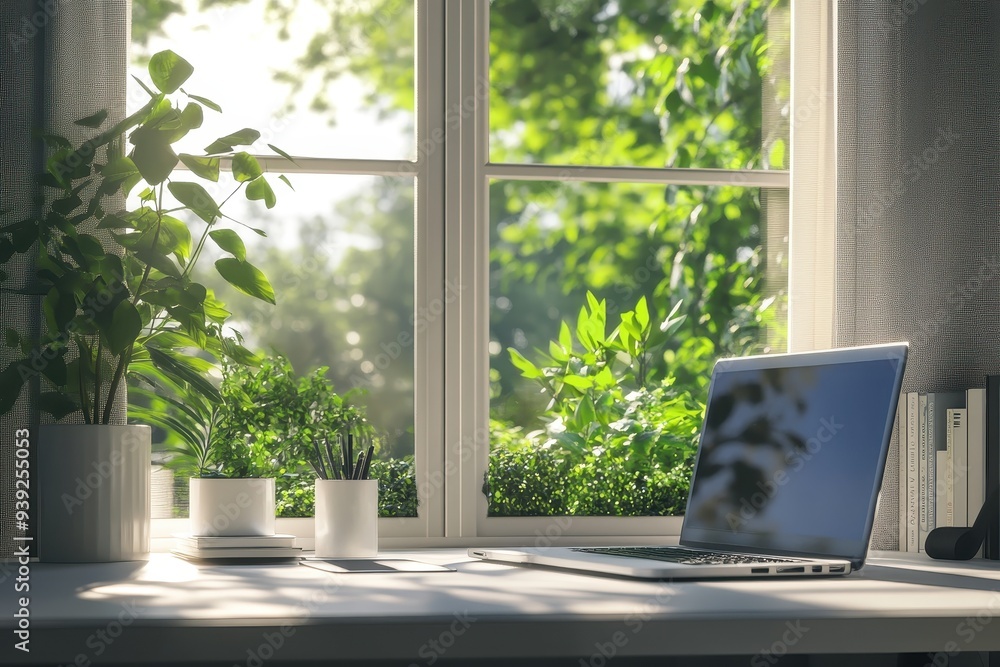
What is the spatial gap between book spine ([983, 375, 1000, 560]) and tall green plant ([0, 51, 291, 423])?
4.19ft

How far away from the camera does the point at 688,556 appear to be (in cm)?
162

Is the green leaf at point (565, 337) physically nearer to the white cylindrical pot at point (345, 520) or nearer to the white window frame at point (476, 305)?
the white window frame at point (476, 305)

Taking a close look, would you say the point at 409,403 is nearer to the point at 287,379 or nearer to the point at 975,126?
the point at 287,379

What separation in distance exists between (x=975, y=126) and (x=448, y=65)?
106 centimetres

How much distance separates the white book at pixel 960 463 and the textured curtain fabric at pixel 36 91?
1.49m

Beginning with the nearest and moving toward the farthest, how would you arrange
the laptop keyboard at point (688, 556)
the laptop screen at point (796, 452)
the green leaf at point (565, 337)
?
the laptop keyboard at point (688, 556) → the laptop screen at point (796, 452) → the green leaf at point (565, 337)

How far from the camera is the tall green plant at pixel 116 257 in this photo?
1720 mm

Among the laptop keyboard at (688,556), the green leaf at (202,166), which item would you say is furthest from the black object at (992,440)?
the green leaf at (202,166)

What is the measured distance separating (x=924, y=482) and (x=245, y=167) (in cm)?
136

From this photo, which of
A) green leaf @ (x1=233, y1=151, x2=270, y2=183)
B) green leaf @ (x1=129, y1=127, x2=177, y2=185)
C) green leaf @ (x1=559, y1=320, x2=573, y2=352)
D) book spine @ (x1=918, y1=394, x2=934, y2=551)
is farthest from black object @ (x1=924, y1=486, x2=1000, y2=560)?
green leaf @ (x1=129, y1=127, x2=177, y2=185)

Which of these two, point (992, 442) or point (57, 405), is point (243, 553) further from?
point (992, 442)

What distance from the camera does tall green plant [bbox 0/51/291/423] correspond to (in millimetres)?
1720

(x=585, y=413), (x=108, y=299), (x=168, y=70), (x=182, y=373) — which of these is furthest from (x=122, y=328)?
(x=585, y=413)

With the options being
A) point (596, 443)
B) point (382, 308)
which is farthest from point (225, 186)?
point (596, 443)
